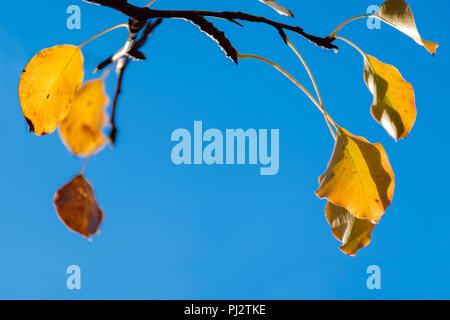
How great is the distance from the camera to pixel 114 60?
0.78 feet

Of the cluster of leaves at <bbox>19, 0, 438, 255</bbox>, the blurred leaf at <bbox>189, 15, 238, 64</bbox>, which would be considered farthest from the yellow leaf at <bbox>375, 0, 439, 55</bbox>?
the blurred leaf at <bbox>189, 15, 238, 64</bbox>

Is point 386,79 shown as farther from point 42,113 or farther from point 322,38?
point 42,113

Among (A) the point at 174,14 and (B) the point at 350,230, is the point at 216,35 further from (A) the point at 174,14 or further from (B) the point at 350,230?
(B) the point at 350,230

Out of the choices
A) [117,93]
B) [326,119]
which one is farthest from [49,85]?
[326,119]

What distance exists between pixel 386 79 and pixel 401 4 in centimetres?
5

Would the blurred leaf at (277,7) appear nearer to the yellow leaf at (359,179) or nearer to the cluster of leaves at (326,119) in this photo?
the cluster of leaves at (326,119)

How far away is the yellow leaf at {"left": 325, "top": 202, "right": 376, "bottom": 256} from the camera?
314mm

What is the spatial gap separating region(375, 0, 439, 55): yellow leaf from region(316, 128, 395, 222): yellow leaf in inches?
2.9

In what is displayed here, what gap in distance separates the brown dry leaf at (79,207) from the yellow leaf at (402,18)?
220 millimetres

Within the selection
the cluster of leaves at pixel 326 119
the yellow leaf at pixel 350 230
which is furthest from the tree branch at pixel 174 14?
the yellow leaf at pixel 350 230

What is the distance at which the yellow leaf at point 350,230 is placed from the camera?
0.31m

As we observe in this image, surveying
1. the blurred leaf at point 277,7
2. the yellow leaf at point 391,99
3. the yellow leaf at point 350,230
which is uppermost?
the blurred leaf at point 277,7

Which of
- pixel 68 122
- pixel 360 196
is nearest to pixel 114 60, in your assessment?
pixel 68 122

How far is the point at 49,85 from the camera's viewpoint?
277mm
